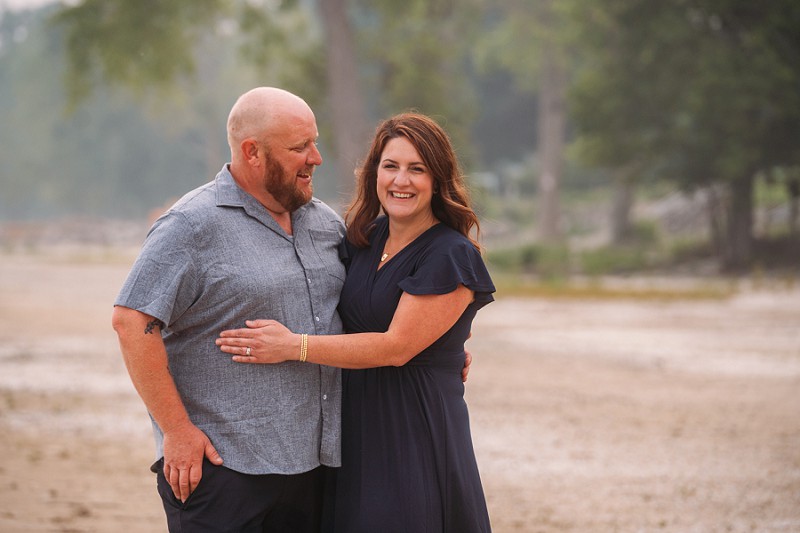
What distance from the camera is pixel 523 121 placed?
184ft

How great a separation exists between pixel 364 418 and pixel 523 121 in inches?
2120

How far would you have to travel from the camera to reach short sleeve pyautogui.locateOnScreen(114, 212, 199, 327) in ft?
10.2

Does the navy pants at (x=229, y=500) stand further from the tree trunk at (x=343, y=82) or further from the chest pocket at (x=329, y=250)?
the tree trunk at (x=343, y=82)

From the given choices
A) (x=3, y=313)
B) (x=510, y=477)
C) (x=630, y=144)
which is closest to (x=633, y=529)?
(x=510, y=477)

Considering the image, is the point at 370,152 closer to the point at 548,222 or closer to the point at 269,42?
the point at 269,42

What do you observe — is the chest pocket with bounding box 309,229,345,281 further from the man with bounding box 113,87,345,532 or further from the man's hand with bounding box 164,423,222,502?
the man's hand with bounding box 164,423,222,502

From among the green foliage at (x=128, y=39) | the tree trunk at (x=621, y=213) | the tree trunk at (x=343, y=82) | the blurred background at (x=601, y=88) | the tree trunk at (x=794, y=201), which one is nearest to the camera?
the blurred background at (x=601, y=88)

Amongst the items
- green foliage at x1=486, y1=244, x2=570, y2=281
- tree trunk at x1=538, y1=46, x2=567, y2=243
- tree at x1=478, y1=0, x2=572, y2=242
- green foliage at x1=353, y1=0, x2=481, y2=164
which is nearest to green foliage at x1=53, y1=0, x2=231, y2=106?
green foliage at x1=353, y1=0, x2=481, y2=164

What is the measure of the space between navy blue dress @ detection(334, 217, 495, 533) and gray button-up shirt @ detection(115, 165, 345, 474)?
12cm

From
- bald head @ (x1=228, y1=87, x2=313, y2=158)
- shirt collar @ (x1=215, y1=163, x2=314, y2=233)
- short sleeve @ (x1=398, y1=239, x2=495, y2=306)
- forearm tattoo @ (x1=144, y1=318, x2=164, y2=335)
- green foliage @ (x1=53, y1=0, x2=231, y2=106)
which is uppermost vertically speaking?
green foliage @ (x1=53, y1=0, x2=231, y2=106)

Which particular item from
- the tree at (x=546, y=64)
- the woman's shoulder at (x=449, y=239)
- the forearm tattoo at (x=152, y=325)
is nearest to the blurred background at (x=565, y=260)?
the tree at (x=546, y=64)

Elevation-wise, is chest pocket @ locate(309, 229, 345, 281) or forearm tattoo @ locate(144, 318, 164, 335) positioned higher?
chest pocket @ locate(309, 229, 345, 281)

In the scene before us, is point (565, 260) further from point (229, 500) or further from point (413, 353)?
point (229, 500)

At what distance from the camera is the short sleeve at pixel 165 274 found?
312 cm
